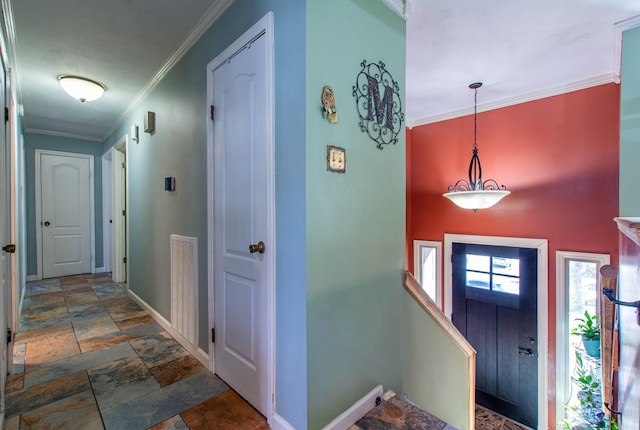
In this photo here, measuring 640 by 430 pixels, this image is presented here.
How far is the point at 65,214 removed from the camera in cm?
495

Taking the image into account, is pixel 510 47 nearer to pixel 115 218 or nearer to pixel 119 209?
pixel 119 209

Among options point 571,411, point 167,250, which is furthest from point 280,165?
point 571,411

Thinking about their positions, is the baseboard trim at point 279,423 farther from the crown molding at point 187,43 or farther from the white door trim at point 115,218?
the white door trim at point 115,218

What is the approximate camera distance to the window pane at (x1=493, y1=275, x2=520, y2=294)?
331cm

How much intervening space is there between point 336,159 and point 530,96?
2979 millimetres

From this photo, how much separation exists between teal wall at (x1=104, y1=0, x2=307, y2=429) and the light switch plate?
162 mm

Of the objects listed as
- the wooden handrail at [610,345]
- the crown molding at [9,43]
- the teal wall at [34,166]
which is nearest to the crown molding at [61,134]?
the teal wall at [34,166]

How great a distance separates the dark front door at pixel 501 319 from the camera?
3.19m

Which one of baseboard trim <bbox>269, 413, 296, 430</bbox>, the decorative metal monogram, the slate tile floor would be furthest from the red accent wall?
the slate tile floor

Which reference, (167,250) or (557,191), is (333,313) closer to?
(167,250)

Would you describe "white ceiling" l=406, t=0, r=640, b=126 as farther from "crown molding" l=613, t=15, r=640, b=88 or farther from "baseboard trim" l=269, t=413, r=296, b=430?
"baseboard trim" l=269, t=413, r=296, b=430

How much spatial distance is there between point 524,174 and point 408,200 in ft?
4.64

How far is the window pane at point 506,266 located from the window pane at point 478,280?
0.44 feet

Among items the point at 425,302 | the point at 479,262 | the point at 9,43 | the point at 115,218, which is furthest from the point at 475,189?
the point at 115,218
